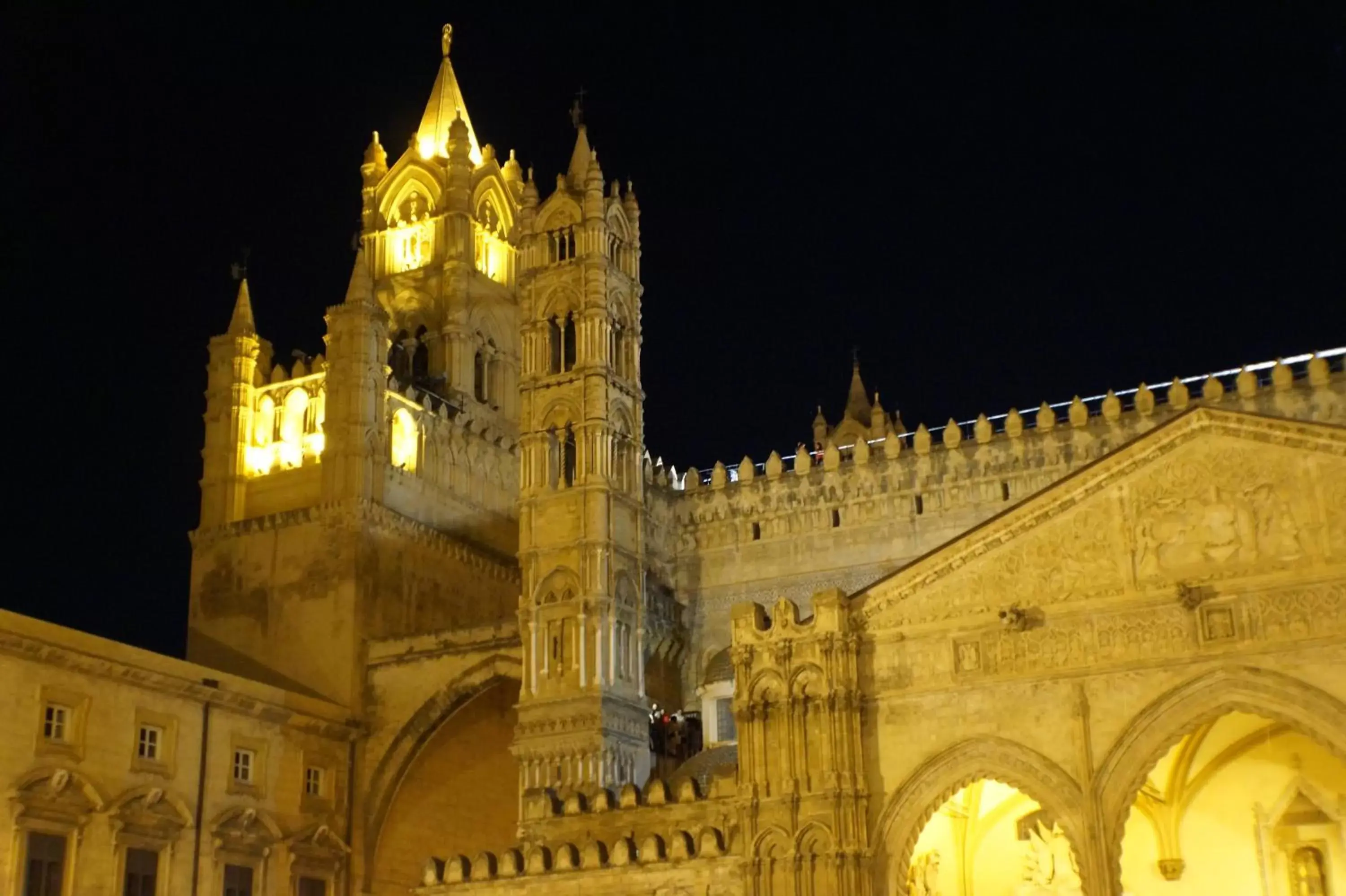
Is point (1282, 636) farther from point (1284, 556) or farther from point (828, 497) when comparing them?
point (828, 497)

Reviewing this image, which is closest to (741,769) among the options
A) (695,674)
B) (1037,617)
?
(1037,617)

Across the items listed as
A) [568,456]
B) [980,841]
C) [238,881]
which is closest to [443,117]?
[568,456]

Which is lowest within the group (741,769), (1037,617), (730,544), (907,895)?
(907,895)

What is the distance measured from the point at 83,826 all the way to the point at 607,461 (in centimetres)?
1458

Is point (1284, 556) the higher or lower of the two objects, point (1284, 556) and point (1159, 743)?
the higher

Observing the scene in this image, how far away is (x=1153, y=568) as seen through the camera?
25.9m

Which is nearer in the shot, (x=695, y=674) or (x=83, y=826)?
(x=83, y=826)

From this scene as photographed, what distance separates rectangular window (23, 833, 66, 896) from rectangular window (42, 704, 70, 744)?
80.1 inches

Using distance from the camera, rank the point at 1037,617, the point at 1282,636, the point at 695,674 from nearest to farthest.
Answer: the point at 1282,636 → the point at 1037,617 → the point at 695,674

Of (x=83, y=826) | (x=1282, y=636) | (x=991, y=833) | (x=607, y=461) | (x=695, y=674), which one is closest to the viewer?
(x=1282, y=636)

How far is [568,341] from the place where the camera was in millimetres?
43156

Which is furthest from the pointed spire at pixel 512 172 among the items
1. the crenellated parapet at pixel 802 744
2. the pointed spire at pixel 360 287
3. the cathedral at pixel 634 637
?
the crenellated parapet at pixel 802 744

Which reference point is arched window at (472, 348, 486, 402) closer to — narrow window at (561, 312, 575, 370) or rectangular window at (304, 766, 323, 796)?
narrow window at (561, 312, 575, 370)

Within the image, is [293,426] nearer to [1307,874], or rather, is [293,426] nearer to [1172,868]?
[1172,868]
